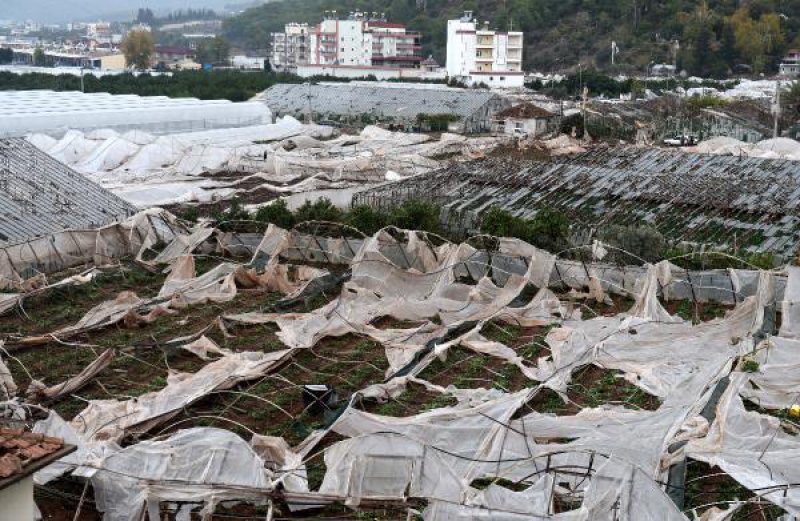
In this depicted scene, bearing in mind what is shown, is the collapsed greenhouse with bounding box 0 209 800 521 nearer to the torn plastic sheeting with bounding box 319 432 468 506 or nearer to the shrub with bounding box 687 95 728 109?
the torn plastic sheeting with bounding box 319 432 468 506

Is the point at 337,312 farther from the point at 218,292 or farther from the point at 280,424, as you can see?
the point at 280,424

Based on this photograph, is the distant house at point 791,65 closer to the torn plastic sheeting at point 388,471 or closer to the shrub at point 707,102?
the shrub at point 707,102

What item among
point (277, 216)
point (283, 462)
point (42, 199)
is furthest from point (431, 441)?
point (42, 199)

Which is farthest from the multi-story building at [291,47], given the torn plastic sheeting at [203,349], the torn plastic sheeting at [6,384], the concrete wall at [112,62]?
the torn plastic sheeting at [6,384]

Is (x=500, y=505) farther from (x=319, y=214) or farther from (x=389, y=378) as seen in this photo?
(x=319, y=214)

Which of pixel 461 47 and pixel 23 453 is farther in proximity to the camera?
pixel 461 47

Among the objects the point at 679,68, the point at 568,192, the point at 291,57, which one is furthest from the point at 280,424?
the point at 291,57
